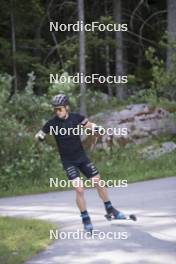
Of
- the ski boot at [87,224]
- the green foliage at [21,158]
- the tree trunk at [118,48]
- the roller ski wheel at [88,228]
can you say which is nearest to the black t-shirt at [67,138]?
the ski boot at [87,224]

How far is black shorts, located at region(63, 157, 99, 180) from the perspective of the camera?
28.0 feet

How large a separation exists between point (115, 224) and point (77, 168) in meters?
0.98

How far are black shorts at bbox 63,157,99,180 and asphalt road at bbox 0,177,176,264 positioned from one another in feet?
2.55

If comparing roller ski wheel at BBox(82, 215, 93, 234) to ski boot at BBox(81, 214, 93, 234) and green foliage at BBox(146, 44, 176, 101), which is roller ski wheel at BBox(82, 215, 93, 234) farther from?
green foliage at BBox(146, 44, 176, 101)

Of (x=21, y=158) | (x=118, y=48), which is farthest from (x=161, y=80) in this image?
(x=21, y=158)

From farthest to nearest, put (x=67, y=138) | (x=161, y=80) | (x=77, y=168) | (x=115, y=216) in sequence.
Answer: (x=161, y=80) < (x=115, y=216) < (x=77, y=168) < (x=67, y=138)

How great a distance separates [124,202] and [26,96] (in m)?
8.39

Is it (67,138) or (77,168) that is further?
(77,168)

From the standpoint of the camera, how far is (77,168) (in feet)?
28.4

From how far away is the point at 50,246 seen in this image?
8.05 meters

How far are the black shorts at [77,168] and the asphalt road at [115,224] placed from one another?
778 millimetres

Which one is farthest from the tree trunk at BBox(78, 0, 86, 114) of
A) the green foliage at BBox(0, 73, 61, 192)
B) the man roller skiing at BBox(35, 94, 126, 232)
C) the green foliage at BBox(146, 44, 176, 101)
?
the man roller skiing at BBox(35, 94, 126, 232)

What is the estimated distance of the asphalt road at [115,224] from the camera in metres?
7.26

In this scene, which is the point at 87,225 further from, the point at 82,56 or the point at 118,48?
the point at 118,48
